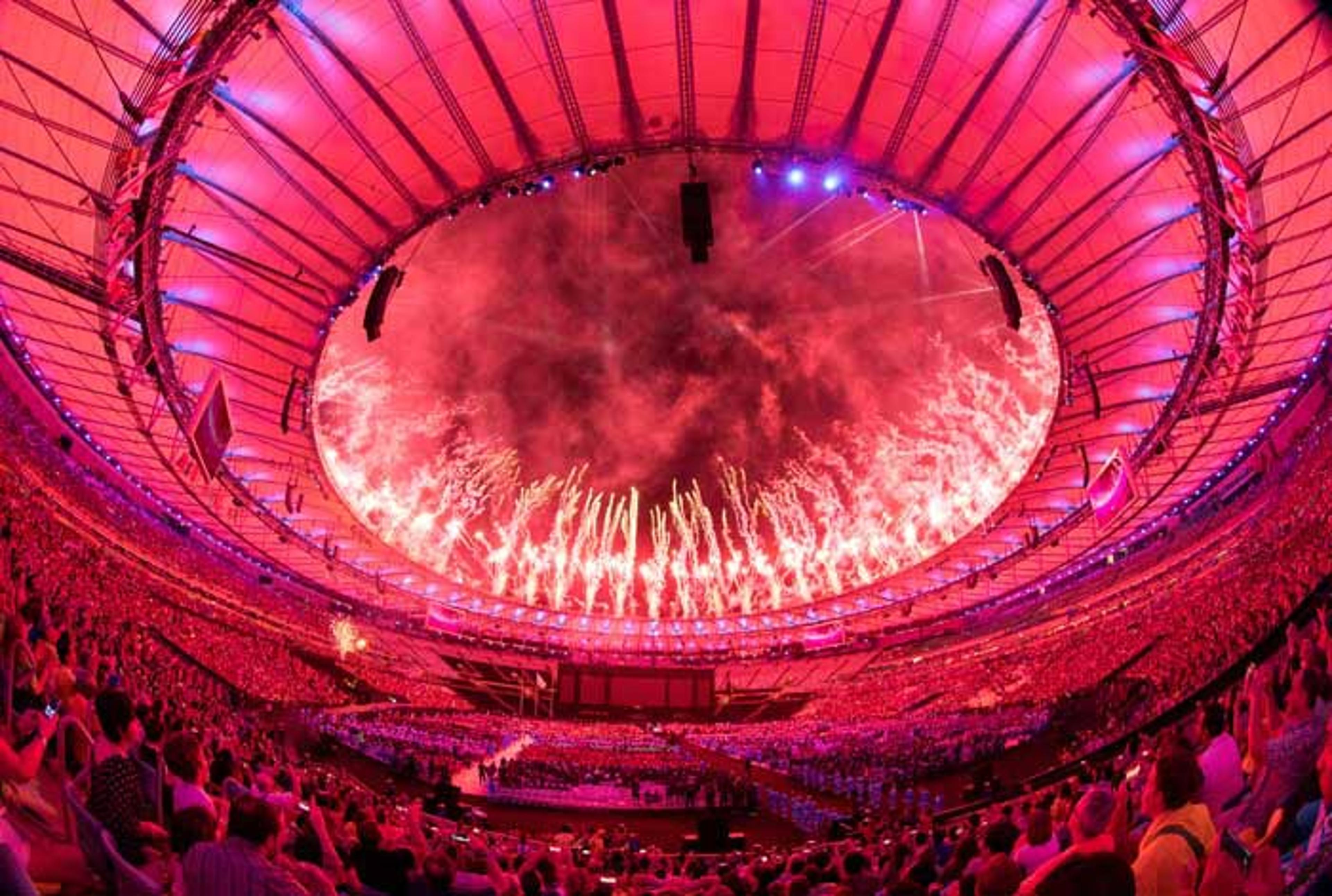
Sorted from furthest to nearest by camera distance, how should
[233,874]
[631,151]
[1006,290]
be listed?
[631,151] → [1006,290] → [233,874]

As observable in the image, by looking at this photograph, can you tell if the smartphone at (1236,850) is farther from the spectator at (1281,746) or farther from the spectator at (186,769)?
the spectator at (186,769)

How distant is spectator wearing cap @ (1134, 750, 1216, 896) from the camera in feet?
14.6

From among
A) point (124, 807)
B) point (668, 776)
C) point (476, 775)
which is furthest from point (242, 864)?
point (476, 775)

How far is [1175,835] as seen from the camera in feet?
14.8

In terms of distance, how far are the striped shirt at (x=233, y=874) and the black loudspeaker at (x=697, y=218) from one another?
2420 cm

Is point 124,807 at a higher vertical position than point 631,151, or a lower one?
lower

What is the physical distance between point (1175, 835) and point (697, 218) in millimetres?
24813

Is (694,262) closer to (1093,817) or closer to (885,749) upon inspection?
(885,749)

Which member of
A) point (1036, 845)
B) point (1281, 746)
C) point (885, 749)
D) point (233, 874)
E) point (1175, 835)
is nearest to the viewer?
point (233, 874)

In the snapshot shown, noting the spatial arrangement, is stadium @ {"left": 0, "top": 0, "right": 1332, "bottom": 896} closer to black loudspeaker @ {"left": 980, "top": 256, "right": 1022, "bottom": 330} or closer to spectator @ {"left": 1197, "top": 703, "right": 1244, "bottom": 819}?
black loudspeaker @ {"left": 980, "top": 256, "right": 1022, "bottom": 330}

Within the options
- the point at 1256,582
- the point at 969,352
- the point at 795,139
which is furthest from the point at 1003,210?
the point at 969,352

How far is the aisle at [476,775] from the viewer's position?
95.2 feet

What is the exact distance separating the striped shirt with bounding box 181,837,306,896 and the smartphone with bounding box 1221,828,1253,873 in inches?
156

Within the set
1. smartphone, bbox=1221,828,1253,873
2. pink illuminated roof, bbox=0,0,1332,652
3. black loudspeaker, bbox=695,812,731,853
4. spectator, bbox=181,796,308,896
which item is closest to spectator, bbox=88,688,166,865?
spectator, bbox=181,796,308,896
